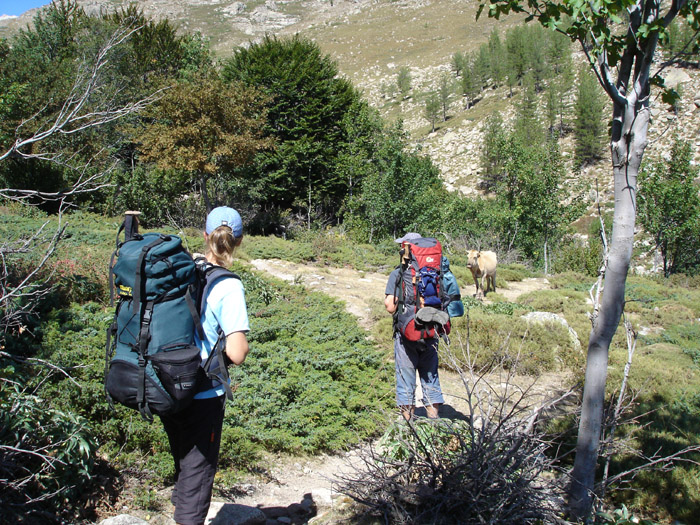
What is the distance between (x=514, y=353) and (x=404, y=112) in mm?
56018

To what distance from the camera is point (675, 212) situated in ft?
70.1

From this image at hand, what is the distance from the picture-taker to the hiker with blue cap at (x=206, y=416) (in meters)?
2.13

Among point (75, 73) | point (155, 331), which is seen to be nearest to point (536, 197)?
point (75, 73)

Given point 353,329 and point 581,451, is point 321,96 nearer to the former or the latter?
point 353,329

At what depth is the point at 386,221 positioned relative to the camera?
21.0 m

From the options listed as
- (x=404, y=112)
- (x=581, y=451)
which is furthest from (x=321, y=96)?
(x=404, y=112)

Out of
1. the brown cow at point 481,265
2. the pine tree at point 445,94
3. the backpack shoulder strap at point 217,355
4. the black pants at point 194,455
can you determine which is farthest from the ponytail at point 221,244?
the pine tree at point 445,94

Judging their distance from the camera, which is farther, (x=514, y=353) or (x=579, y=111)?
(x=579, y=111)

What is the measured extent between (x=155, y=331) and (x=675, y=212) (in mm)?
25550

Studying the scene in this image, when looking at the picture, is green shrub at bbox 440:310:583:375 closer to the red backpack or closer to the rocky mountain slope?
the red backpack

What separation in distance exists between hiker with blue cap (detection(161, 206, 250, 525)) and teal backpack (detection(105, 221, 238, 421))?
0.36 ft

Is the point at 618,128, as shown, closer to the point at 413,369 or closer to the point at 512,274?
the point at 413,369

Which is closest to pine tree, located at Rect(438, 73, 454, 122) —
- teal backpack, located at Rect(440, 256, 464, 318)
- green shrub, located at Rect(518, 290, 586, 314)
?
green shrub, located at Rect(518, 290, 586, 314)

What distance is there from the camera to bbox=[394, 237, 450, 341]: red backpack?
146 inches
